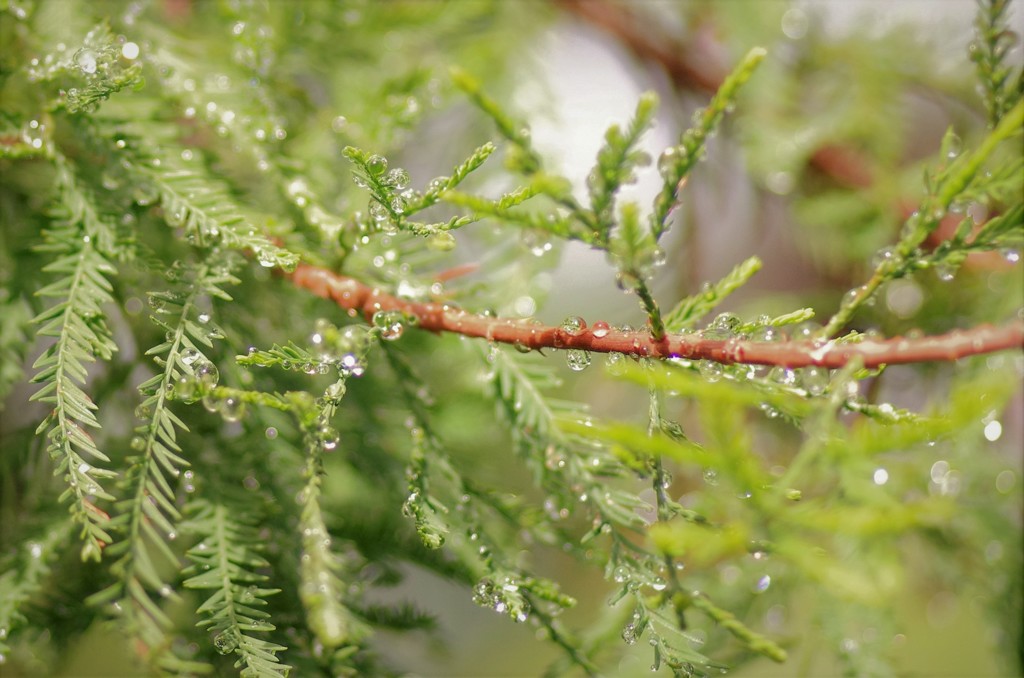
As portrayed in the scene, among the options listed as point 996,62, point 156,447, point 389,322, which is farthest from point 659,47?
point 156,447

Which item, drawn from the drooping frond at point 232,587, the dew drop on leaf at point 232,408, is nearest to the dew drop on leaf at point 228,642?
the drooping frond at point 232,587

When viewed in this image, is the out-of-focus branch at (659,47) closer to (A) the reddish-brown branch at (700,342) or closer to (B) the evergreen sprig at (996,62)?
(B) the evergreen sprig at (996,62)

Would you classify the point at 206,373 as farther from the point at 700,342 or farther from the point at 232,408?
the point at 700,342

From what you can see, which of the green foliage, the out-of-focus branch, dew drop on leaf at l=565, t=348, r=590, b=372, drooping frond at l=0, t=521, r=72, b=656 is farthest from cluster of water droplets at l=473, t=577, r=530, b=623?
the out-of-focus branch

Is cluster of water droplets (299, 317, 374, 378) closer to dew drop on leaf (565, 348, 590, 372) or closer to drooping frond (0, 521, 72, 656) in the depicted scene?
dew drop on leaf (565, 348, 590, 372)

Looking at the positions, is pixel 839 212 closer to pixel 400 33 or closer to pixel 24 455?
pixel 400 33

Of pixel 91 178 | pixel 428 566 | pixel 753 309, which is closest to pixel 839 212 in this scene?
pixel 753 309
